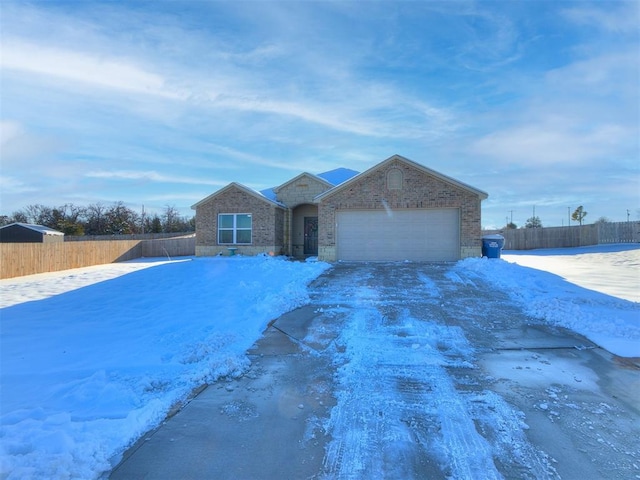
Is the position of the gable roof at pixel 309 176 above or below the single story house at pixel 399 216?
above

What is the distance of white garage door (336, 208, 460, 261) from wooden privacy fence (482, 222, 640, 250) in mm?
19739

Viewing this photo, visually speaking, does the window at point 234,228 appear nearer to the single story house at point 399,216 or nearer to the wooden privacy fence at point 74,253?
the single story house at point 399,216

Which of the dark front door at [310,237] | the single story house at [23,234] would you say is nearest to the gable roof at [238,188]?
the dark front door at [310,237]

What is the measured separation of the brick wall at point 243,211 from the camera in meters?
21.0

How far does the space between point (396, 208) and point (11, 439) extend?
15704 mm

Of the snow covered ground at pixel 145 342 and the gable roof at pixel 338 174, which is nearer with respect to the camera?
the snow covered ground at pixel 145 342

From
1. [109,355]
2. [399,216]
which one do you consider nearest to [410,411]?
[109,355]

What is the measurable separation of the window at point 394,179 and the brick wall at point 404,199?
5.2 inches

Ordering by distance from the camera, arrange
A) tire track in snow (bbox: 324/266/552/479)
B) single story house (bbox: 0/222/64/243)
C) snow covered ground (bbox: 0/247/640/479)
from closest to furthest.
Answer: tire track in snow (bbox: 324/266/552/479)
snow covered ground (bbox: 0/247/640/479)
single story house (bbox: 0/222/64/243)

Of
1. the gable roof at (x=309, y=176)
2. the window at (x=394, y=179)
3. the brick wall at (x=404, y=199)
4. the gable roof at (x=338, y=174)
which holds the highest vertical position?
the gable roof at (x=338, y=174)

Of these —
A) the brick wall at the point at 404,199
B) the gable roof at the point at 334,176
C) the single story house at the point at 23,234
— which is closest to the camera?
the brick wall at the point at 404,199

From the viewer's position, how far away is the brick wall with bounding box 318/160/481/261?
1694 centimetres

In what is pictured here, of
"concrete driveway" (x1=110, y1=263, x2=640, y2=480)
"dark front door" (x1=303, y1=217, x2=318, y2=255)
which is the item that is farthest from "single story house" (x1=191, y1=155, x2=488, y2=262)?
"concrete driveway" (x1=110, y1=263, x2=640, y2=480)

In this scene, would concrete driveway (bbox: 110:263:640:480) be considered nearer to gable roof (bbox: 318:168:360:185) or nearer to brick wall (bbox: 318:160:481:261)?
brick wall (bbox: 318:160:481:261)
